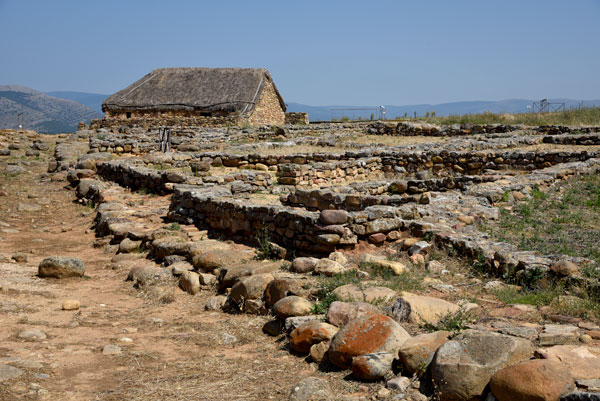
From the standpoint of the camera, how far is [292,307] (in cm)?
488

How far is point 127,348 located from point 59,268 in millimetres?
2983

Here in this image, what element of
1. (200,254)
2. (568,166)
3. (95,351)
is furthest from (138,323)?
(568,166)

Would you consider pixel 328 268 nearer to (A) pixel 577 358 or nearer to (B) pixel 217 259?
(B) pixel 217 259

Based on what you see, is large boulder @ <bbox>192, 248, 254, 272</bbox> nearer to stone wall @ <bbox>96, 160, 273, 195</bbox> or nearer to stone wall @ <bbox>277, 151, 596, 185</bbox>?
stone wall @ <bbox>96, 160, 273, 195</bbox>

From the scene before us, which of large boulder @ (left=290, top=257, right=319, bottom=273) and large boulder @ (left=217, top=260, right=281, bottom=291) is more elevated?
large boulder @ (left=290, top=257, right=319, bottom=273)

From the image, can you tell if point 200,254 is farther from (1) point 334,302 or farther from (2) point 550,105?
(2) point 550,105

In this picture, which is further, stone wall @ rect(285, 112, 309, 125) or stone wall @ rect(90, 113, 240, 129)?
stone wall @ rect(285, 112, 309, 125)

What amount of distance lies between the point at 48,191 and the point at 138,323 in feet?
35.0

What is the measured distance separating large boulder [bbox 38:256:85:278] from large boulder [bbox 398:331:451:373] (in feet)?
17.1

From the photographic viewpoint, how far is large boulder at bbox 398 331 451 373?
11.6 ft

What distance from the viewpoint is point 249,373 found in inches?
160

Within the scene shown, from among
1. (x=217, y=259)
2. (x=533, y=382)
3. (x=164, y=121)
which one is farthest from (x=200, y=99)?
(x=533, y=382)

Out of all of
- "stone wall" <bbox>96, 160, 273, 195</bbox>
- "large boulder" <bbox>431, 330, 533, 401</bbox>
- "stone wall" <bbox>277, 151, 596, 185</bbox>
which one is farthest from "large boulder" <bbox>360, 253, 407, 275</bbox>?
"stone wall" <bbox>277, 151, 596, 185</bbox>

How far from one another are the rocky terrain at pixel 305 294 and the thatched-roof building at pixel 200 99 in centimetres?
1954
